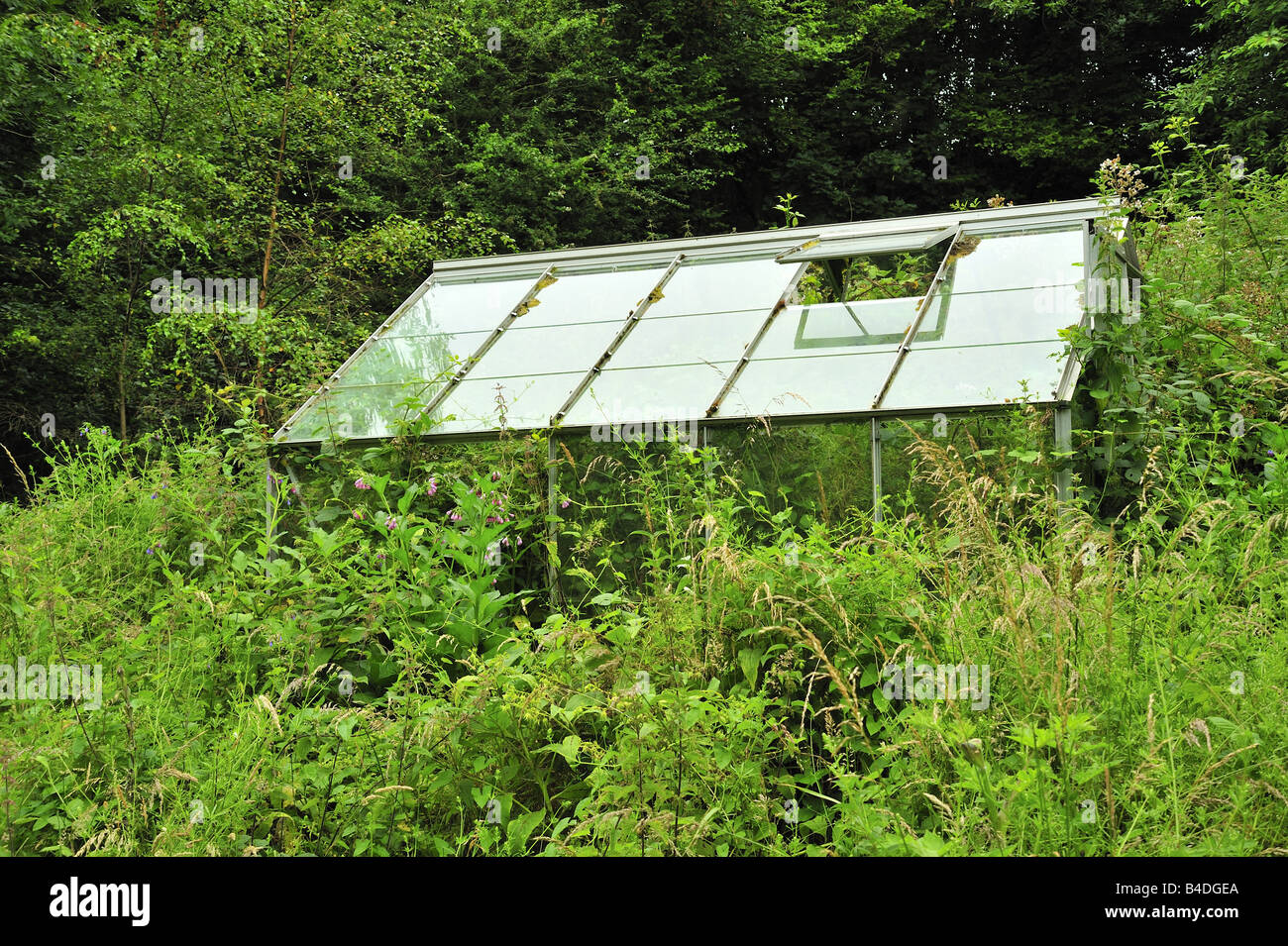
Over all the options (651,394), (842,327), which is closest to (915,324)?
(842,327)

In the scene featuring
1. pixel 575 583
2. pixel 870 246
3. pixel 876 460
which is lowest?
pixel 575 583

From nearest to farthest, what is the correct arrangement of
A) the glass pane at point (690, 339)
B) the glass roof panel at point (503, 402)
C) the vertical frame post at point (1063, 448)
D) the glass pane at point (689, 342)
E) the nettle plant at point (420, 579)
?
the nettle plant at point (420, 579) < the vertical frame post at point (1063, 448) < the glass pane at point (689, 342) < the glass roof panel at point (503, 402) < the glass pane at point (690, 339)

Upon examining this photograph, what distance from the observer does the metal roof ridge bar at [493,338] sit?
686 cm

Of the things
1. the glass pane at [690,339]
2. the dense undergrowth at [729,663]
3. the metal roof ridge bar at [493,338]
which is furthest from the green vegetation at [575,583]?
the glass pane at [690,339]

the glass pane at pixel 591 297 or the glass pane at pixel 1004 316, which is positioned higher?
the glass pane at pixel 591 297

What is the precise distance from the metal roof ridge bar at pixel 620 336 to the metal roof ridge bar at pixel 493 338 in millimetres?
873

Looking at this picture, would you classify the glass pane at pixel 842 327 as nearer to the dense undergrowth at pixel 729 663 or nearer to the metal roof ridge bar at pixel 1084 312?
the metal roof ridge bar at pixel 1084 312

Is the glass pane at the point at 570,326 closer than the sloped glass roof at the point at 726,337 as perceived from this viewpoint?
No

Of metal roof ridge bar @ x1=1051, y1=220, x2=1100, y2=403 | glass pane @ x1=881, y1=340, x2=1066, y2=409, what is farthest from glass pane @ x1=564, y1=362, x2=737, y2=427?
metal roof ridge bar @ x1=1051, y1=220, x2=1100, y2=403

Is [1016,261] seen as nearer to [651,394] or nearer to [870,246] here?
[870,246]

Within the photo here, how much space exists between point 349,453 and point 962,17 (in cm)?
1920

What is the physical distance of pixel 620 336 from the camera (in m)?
7.14

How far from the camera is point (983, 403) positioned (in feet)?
17.4

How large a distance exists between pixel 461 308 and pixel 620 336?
1767 mm
